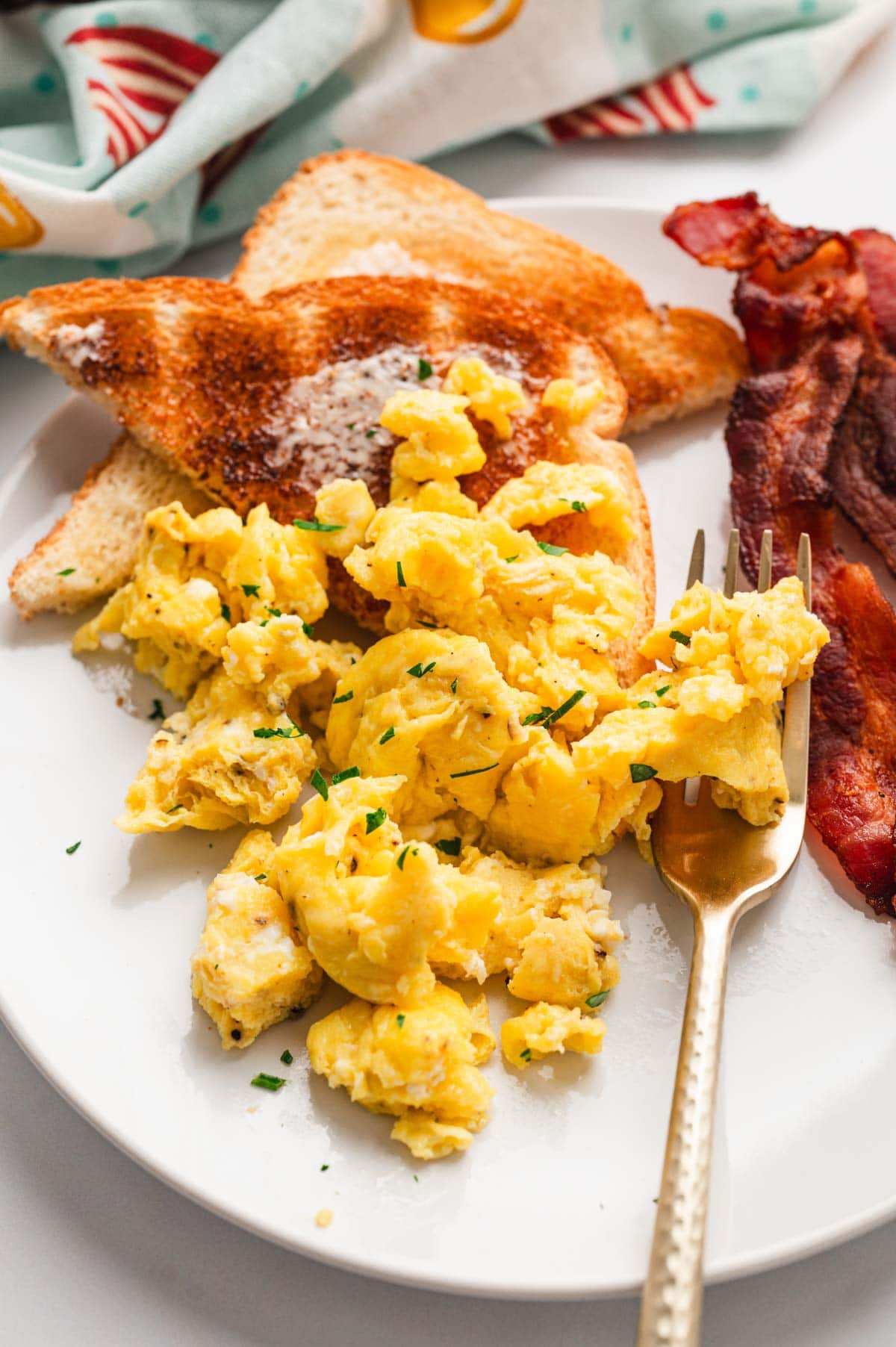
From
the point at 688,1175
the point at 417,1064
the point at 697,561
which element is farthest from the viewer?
the point at 697,561

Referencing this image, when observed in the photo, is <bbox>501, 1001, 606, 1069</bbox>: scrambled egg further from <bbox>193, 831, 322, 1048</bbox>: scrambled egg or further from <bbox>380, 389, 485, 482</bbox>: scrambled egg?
<bbox>380, 389, 485, 482</bbox>: scrambled egg

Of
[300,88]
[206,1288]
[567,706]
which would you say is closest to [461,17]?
[300,88]

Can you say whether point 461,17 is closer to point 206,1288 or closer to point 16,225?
point 16,225

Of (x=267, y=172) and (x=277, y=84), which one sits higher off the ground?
(x=277, y=84)

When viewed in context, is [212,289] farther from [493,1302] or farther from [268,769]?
[493,1302]

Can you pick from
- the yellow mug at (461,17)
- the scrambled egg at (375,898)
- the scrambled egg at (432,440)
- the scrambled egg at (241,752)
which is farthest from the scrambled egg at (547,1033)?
the yellow mug at (461,17)

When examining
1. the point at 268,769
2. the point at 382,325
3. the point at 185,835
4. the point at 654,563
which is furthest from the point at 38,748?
the point at 654,563

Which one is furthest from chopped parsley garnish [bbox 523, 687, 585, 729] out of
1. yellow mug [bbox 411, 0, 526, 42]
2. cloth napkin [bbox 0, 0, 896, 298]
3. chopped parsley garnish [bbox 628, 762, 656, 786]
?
yellow mug [bbox 411, 0, 526, 42]

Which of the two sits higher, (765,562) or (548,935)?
(765,562)
